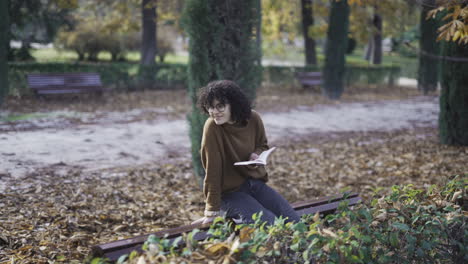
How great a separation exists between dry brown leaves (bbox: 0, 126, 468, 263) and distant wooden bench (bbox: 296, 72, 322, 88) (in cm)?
909

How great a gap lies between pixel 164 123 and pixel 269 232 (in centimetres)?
826

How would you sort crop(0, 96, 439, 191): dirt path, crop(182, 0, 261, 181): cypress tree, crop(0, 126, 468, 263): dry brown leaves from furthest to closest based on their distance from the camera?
crop(0, 96, 439, 191): dirt path
crop(182, 0, 261, 181): cypress tree
crop(0, 126, 468, 263): dry brown leaves

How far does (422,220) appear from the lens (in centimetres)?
321

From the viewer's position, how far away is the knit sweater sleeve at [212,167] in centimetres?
333

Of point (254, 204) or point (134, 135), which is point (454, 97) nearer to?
point (254, 204)

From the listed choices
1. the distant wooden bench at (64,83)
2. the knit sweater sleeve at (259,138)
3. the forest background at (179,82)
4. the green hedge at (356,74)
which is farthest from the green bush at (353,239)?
the green hedge at (356,74)

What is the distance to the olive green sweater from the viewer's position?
3.33 meters

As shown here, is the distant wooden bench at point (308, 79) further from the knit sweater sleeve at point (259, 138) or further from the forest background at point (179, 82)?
the knit sweater sleeve at point (259, 138)

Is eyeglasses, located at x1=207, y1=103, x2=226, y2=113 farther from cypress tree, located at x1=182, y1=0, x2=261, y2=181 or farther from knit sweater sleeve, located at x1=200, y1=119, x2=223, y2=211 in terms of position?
cypress tree, located at x1=182, y1=0, x2=261, y2=181

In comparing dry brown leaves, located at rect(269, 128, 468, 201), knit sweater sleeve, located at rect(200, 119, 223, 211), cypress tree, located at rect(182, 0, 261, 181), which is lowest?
dry brown leaves, located at rect(269, 128, 468, 201)

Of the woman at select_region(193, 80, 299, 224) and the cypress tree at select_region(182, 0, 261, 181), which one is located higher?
the cypress tree at select_region(182, 0, 261, 181)

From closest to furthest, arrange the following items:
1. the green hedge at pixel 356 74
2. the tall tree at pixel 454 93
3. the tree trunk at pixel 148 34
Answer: the tall tree at pixel 454 93 → the tree trunk at pixel 148 34 → the green hedge at pixel 356 74

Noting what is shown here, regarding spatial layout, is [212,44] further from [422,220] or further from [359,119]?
[359,119]

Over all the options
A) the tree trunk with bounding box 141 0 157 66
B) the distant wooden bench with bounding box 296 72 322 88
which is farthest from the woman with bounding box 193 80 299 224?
the tree trunk with bounding box 141 0 157 66
